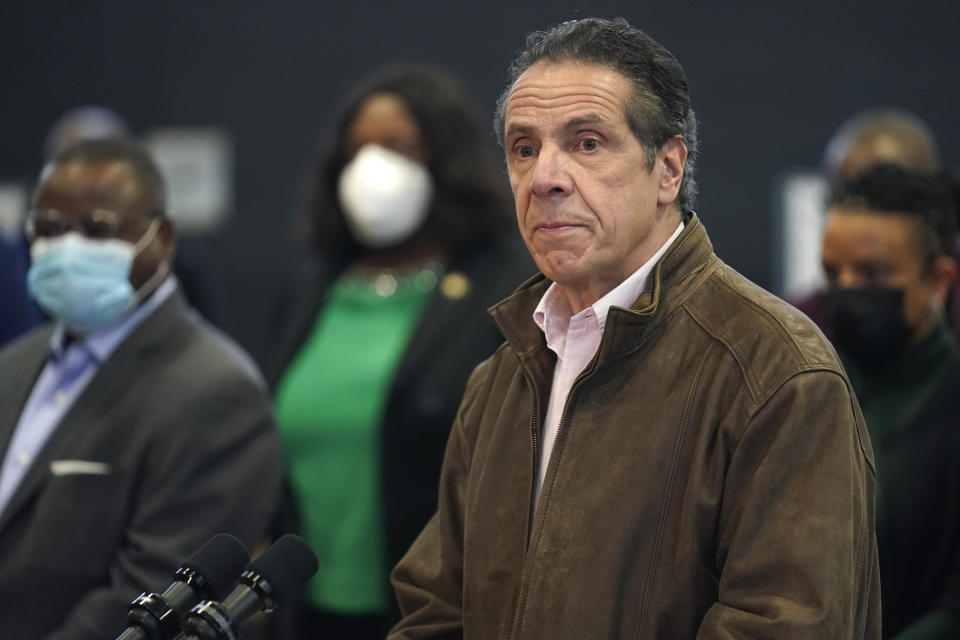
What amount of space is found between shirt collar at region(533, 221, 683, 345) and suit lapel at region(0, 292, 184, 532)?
3.88ft

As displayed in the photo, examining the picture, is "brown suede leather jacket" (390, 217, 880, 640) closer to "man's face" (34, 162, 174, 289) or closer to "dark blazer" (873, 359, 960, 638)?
"dark blazer" (873, 359, 960, 638)

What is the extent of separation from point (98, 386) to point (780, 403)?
65.8 inches

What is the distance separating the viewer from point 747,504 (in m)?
1.71

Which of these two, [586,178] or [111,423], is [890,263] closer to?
[586,178]

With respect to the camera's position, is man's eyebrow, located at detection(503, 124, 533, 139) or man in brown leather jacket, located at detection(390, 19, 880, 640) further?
man's eyebrow, located at detection(503, 124, 533, 139)

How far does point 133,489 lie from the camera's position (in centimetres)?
275

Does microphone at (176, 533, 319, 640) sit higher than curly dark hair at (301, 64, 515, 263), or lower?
lower

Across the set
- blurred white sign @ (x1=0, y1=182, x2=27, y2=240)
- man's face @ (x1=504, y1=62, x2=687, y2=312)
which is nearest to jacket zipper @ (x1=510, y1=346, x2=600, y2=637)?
man's face @ (x1=504, y1=62, x2=687, y2=312)

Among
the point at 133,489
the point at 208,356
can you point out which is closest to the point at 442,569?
the point at 133,489

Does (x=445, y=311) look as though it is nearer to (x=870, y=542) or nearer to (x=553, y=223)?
(x=553, y=223)

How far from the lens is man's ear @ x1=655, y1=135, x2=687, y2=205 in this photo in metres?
1.95

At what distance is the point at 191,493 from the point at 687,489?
129cm

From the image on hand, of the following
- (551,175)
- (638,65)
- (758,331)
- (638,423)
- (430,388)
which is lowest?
(430,388)

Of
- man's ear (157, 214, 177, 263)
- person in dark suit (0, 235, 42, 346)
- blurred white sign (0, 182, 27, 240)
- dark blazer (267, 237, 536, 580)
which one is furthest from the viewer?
blurred white sign (0, 182, 27, 240)
